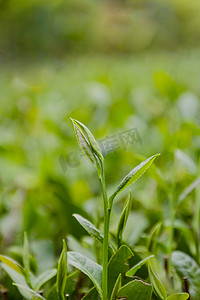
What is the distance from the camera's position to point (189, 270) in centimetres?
53

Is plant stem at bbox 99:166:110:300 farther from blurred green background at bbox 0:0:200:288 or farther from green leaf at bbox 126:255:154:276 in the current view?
blurred green background at bbox 0:0:200:288

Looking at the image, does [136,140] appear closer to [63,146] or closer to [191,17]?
[63,146]

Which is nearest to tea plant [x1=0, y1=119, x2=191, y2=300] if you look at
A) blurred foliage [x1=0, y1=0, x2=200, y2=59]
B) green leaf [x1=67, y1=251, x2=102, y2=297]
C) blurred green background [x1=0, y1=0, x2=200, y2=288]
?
green leaf [x1=67, y1=251, x2=102, y2=297]

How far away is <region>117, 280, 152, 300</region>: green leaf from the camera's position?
43cm

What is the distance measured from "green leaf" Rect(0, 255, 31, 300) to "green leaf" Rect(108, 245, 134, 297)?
10 centimetres

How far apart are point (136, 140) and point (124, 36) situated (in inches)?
326

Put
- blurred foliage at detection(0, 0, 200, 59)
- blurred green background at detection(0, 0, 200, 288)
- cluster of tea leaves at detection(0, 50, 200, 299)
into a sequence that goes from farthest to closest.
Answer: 1. blurred foliage at detection(0, 0, 200, 59)
2. blurred green background at detection(0, 0, 200, 288)
3. cluster of tea leaves at detection(0, 50, 200, 299)

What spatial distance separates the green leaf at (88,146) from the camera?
0.44 metres

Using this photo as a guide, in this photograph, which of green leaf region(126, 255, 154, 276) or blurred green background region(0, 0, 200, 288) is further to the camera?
blurred green background region(0, 0, 200, 288)

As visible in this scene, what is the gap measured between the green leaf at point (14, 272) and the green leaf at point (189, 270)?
0.61ft

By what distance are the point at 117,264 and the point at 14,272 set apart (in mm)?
124

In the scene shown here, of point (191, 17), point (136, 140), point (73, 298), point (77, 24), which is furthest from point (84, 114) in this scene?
point (191, 17)

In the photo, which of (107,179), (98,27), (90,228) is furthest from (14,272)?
(98,27)

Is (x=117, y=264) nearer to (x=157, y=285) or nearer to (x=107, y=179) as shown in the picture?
(x=157, y=285)
